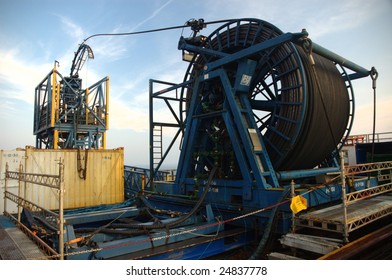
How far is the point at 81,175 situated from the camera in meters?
12.5

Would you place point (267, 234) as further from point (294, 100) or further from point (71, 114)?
point (71, 114)

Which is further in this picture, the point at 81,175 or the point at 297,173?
the point at 81,175

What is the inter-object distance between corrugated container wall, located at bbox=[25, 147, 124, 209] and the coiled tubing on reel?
24.6 feet

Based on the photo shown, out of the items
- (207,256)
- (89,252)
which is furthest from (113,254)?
(207,256)

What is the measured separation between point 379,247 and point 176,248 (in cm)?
383

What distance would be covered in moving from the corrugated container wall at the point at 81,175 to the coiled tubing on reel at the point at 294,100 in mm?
7500

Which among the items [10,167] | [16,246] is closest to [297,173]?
[16,246]

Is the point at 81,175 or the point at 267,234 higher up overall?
the point at 81,175

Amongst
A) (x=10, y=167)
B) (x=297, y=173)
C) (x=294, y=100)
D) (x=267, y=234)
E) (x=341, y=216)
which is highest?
(x=294, y=100)

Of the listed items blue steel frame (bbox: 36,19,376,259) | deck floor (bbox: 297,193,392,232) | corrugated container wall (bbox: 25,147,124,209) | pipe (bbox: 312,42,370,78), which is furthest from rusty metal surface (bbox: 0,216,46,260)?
pipe (bbox: 312,42,370,78)

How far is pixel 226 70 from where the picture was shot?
8.54m

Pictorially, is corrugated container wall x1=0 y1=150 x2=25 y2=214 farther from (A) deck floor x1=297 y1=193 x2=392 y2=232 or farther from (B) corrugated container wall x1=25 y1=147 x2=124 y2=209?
(A) deck floor x1=297 y1=193 x2=392 y2=232

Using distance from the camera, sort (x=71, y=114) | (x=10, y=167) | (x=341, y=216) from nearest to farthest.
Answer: (x=341, y=216) < (x=10, y=167) < (x=71, y=114)

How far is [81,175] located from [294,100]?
9445mm
